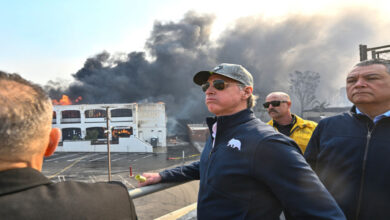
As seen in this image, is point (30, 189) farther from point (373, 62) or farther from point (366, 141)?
point (373, 62)

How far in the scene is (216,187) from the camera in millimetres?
1745

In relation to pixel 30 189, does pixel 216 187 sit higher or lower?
lower

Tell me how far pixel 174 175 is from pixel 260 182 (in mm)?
983

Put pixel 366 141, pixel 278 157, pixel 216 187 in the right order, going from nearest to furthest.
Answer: pixel 278 157, pixel 216 187, pixel 366 141

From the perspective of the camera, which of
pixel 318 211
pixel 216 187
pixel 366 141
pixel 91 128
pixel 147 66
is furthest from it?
pixel 147 66

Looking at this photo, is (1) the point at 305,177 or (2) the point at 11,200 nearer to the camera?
(2) the point at 11,200

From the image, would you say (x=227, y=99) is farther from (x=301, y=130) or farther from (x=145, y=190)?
(x=301, y=130)

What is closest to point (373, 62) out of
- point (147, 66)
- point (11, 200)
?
point (11, 200)

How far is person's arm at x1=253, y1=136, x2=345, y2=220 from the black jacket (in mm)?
876

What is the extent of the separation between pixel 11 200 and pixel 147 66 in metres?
70.4

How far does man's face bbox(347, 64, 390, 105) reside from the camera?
84.7 inches

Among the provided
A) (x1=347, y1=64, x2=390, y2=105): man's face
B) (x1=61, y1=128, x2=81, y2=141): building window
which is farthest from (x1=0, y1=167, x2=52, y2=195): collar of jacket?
(x1=61, y1=128, x2=81, y2=141): building window

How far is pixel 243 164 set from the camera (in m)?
1.63

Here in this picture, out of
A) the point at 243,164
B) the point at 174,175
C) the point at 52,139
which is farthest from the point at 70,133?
the point at 243,164
